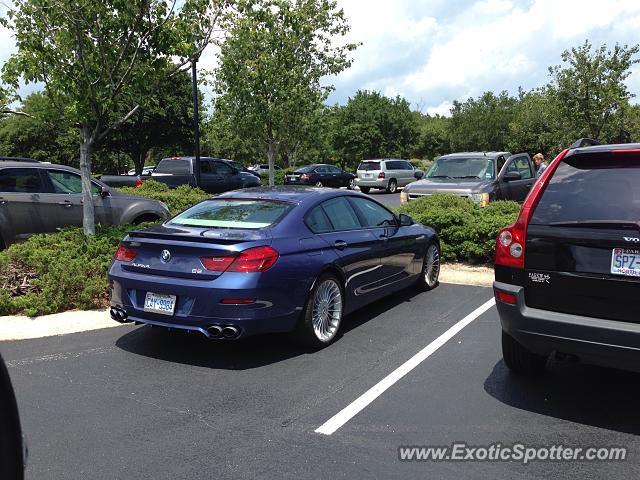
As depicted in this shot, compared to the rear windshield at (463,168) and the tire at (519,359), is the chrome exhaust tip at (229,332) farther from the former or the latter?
the rear windshield at (463,168)

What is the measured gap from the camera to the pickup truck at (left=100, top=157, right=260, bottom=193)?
19.0m

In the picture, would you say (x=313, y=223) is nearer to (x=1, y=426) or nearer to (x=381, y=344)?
(x=381, y=344)

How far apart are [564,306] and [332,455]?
1771 mm

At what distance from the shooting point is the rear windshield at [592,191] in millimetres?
3664

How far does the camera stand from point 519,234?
3988mm

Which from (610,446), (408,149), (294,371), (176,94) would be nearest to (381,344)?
(294,371)

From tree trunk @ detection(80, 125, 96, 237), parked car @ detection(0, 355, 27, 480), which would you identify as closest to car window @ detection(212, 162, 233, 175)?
tree trunk @ detection(80, 125, 96, 237)

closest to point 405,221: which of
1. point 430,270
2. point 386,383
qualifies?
point 430,270

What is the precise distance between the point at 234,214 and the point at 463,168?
8.61 m

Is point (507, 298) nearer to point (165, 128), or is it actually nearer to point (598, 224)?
point (598, 224)

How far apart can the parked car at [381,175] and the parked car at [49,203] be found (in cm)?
1932

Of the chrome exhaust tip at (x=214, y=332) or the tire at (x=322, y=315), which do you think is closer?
the chrome exhaust tip at (x=214, y=332)

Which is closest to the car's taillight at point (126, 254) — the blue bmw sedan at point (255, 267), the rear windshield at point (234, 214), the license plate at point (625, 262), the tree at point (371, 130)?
the blue bmw sedan at point (255, 267)

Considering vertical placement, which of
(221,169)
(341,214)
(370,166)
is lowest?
(341,214)
